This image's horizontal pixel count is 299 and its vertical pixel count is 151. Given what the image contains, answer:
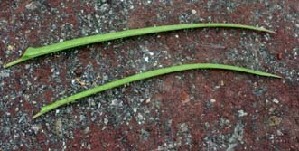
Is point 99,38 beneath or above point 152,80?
above

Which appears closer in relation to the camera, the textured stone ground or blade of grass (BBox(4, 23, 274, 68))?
the textured stone ground

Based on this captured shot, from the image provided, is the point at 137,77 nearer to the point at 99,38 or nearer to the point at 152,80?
the point at 152,80

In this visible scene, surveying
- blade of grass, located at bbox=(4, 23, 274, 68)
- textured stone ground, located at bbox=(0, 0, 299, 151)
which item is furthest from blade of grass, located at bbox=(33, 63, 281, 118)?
blade of grass, located at bbox=(4, 23, 274, 68)

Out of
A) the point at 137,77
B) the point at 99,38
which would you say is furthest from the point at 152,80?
the point at 99,38

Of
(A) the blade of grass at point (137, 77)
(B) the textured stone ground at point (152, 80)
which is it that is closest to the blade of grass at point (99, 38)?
(B) the textured stone ground at point (152, 80)

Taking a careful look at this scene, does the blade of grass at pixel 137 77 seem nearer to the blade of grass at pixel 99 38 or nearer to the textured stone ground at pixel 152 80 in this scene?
the textured stone ground at pixel 152 80

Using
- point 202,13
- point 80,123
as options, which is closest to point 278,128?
point 202,13

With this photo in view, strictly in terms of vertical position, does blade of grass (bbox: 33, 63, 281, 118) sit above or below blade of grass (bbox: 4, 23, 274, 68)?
below

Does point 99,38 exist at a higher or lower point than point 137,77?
higher

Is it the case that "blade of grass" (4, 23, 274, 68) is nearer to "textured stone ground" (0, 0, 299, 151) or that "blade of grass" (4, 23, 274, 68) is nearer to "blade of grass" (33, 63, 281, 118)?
"textured stone ground" (0, 0, 299, 151)

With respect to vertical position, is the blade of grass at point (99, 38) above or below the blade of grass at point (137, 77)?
above
